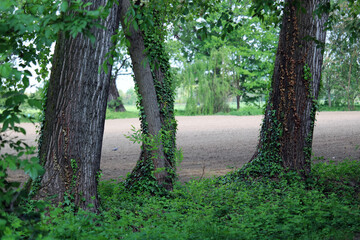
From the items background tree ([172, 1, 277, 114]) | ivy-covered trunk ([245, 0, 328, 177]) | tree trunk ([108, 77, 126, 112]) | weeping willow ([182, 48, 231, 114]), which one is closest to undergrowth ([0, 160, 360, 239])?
Answer: ivy-covered trunk ([245, 0, 328, 177])

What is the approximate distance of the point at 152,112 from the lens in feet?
23.2

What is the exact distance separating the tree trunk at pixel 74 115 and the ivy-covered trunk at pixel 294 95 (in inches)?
135

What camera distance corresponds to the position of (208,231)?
4270mm

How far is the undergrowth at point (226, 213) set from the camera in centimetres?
412

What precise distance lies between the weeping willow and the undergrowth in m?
25.1

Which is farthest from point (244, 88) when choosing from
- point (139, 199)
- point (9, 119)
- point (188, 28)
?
point (9, 119)

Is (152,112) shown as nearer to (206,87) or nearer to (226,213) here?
(226,213)

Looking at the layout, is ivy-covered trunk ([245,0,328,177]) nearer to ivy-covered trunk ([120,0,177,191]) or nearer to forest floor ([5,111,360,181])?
forest floor ([5,111,360,181])

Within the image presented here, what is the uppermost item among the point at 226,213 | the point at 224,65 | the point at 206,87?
the point at 224,65

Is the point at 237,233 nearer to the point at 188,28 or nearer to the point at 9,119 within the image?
the point at 9,119

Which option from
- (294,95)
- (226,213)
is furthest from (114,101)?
(226,213)

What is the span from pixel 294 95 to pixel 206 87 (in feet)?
85.1

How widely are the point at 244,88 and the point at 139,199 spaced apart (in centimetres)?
3683

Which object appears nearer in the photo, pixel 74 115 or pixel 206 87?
pixel 74 115
